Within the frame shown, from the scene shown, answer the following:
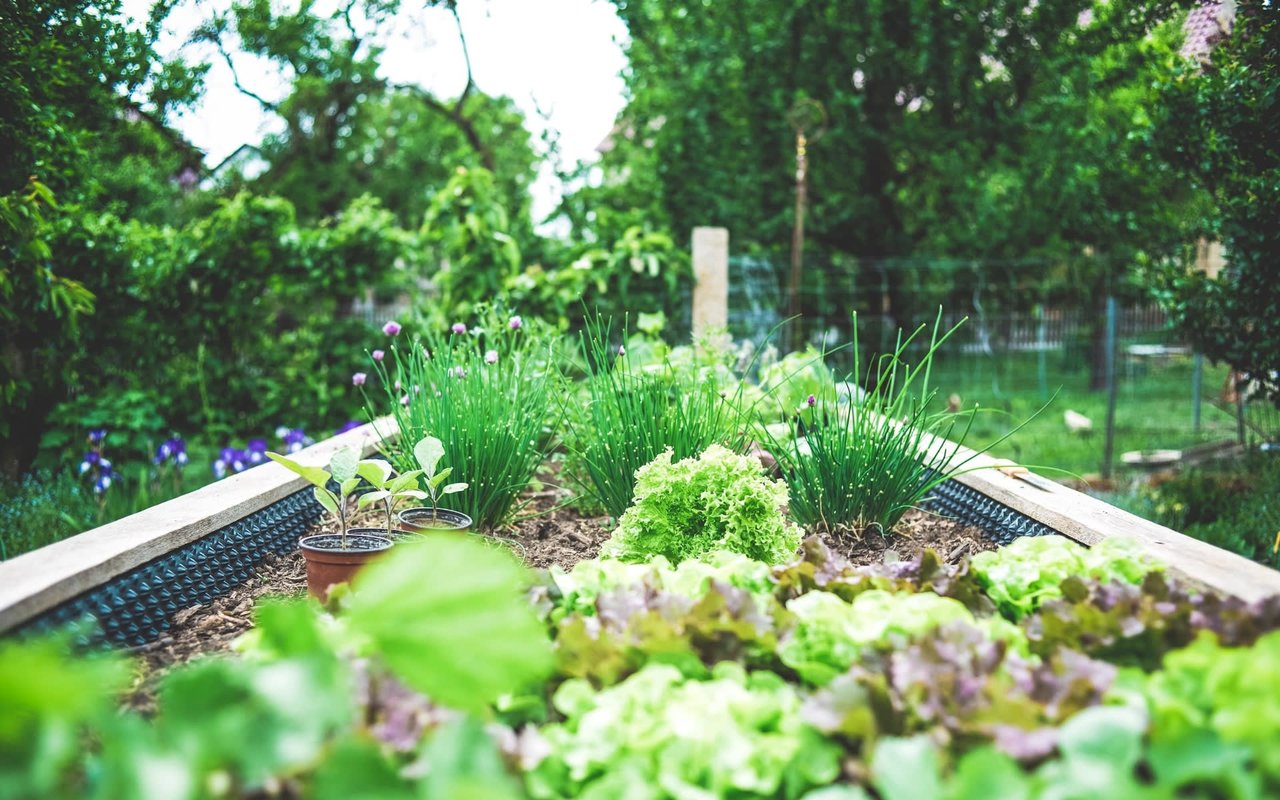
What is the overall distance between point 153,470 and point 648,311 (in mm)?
2871

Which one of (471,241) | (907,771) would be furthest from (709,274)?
(907,771)

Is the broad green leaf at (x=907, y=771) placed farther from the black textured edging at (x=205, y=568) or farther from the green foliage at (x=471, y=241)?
the green foliage at (x=471, y=241)

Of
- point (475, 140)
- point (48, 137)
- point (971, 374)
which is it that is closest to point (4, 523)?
point (48, 137)

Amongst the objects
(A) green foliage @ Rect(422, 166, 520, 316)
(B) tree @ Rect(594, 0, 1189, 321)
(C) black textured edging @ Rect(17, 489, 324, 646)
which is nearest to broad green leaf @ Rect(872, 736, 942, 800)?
(C) black textured edging @ Rect(17, 489, 324, 646)

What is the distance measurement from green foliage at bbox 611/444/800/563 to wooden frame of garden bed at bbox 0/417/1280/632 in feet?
2.34

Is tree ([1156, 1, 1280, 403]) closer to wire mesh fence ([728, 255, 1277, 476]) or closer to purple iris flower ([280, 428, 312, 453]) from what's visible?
wire mesh fence ([728, 255, 1277, 476])

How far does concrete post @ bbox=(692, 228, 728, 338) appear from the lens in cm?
517

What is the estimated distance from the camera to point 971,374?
10.5 m

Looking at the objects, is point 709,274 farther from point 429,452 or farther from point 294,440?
point 429,452

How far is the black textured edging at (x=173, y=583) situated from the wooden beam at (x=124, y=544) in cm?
2

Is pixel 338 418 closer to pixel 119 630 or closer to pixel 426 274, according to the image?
pixel 426 274

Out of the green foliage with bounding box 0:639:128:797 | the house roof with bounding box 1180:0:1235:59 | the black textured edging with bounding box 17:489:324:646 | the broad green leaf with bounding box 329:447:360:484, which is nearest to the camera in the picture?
the green foliage with bounding box 0:639:128:797

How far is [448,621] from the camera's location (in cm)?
92

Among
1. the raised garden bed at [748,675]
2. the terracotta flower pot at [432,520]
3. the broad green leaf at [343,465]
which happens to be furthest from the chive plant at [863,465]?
the broad green leaf at [343,465]
